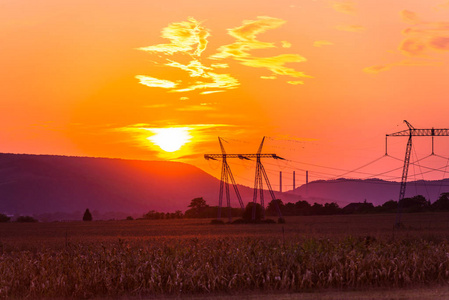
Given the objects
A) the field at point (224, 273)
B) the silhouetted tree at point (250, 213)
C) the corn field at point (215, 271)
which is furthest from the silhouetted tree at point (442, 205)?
the corn field at point (215, 271)

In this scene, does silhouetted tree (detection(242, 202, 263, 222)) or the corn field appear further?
silhouetted tree (detection(242, 202, 263, 222))

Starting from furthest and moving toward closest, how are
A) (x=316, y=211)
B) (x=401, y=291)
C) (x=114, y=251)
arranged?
1. (x=316, y=211)
2. (x=114, y=251)
3. (x=401, y=291)

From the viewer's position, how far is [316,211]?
162 m

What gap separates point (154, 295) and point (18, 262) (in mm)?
7125

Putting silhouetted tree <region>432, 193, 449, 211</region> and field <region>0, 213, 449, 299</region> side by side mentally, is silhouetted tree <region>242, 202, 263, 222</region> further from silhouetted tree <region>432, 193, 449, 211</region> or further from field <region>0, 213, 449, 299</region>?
field <region>0, 213, 449, 299</region>

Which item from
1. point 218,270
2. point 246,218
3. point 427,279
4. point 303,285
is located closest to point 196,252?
point 218,270

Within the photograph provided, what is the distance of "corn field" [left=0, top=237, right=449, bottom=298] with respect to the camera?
26.3 meters

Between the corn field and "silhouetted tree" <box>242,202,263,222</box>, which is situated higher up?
"silhouetted tree" <box>242,202,263,222</box>

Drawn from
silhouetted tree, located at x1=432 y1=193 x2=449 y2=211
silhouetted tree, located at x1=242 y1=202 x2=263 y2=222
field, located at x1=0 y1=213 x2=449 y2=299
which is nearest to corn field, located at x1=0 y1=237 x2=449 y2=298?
field, located at x1=0 y1=213 x2=449 y2=299

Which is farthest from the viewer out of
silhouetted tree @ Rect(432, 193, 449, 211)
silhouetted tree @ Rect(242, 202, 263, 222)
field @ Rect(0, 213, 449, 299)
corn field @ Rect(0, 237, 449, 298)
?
silhouetted tree @ Rect(432, 193, 449, 211)

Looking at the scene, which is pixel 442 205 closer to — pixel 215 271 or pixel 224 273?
pixel 224 273

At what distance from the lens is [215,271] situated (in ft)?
88.8

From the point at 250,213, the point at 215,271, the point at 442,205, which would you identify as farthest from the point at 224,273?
the point at 442,205

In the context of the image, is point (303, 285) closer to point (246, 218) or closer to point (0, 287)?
point (0, 287)
